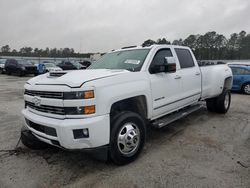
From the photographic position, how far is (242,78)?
34.1 ft

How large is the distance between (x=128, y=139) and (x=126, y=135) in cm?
8

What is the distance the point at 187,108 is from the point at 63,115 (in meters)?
3.21

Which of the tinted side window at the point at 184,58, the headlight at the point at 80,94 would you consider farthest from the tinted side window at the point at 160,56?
the headlight at the point at 80,94

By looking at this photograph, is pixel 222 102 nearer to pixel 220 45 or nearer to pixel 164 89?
pixel 164 89

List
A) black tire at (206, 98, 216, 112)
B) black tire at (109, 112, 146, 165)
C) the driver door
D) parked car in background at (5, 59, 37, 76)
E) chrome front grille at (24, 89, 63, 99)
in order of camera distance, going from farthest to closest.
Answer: parked car in background at (5, 59, 37, 76) → black tire at (206, 98, 216, 112) → the driver door → black tire at (109, 112, 146, 165) → chrome front grille at (24, 89, 63, 99)

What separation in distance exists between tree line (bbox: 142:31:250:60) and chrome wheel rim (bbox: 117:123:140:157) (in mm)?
30438

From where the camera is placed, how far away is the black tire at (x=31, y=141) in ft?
10.8

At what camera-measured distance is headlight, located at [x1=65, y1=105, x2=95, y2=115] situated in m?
2.61

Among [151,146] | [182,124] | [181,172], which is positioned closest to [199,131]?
[182,124]

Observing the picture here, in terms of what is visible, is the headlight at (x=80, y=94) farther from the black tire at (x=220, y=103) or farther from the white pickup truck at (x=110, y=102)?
the black tire at (x=220, y=103)

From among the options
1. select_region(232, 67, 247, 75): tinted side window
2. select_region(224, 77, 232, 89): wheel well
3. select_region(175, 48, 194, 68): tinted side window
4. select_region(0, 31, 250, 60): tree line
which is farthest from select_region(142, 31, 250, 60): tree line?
select_region(175, 48, 194, 68): tinted side window

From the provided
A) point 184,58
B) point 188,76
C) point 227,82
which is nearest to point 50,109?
point 188,76

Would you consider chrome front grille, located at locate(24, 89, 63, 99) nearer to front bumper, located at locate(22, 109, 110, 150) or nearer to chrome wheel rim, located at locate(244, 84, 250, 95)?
front bumper, located at locate(22, 109, 110, 150)

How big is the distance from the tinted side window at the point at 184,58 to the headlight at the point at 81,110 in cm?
262
